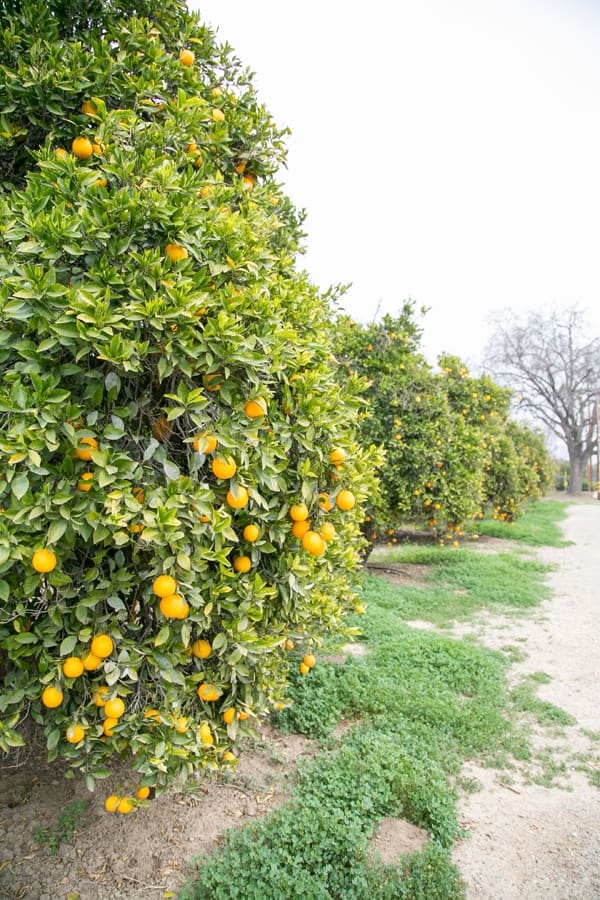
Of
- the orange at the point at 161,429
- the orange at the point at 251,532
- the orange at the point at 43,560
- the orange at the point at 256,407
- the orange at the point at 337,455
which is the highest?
the orange at the point at 256,407

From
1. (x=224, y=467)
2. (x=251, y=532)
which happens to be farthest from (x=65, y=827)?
(x=224, y=467)

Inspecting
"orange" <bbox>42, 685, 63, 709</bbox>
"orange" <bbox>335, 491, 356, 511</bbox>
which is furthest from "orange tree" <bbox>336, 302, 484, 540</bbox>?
"orange" <bbox>42, 685, 63, 709</bbox>

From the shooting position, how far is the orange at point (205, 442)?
179 centimetres

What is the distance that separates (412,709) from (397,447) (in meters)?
3.58

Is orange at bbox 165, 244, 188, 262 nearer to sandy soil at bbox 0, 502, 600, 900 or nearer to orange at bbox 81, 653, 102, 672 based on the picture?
orange at bbox 81, 653, 102, 672

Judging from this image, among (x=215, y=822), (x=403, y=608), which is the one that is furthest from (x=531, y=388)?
(x=215, y=822)

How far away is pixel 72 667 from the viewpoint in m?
1.76

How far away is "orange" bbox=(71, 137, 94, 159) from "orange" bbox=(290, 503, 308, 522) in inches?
66.3

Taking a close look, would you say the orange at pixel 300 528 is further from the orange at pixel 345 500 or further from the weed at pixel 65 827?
the weed at pixel 65 827

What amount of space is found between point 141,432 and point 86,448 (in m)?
0.29

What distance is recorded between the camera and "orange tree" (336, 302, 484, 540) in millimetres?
6648

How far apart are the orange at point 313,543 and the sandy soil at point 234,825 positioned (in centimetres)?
117

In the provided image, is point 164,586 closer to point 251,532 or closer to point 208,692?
point 251,532

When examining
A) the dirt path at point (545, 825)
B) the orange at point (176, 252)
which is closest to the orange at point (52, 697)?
the orange at point (176, 252)
